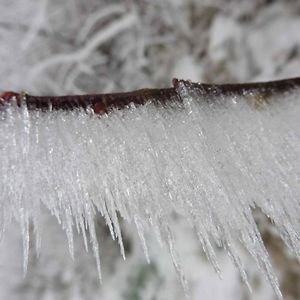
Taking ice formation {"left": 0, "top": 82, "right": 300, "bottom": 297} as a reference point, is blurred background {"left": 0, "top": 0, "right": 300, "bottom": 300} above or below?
above

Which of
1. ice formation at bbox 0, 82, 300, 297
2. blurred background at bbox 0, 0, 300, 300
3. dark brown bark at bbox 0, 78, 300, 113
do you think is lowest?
ice formation at bbox 0, 82, 300, 297

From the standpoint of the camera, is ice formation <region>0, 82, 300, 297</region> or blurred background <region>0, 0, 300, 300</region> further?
blurred background <region>0, 0, 300, 300</region>

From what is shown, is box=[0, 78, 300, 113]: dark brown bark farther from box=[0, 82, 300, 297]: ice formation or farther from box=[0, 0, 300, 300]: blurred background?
box=[0, 0, 300, 300]: blurred background

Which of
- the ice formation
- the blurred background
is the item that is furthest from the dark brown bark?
the blurred background

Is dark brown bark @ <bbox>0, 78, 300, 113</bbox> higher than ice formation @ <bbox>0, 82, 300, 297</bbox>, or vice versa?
dark brown bark @ <bbox>0, 78, 300, 113</bbox>

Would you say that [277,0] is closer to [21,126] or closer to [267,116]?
[267,116]

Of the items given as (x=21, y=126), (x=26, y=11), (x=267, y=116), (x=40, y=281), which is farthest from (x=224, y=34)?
(x=21, y=126)

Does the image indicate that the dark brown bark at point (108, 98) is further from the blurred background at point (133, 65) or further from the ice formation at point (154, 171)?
the blurred background at point (133, 65)

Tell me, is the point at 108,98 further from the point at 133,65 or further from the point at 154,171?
the point at 133,65
